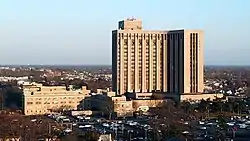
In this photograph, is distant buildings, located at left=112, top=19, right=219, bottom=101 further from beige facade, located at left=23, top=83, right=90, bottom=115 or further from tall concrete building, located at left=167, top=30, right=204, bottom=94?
beige facade, located at left=23, top=83, right=90, bottom=115

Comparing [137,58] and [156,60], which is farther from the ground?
[137,58]

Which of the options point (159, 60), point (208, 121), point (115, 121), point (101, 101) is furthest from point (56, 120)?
point (159, 60)

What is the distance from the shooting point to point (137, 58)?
141ft

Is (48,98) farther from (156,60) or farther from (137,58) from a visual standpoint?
(156,60)

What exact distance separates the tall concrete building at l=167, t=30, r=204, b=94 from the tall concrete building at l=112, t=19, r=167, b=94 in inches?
42.1

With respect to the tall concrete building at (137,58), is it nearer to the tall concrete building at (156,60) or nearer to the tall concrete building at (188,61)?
the tall concrete building at (156,60)

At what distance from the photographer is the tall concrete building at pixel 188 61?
42.5m

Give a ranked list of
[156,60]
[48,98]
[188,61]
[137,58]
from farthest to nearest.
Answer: [156,60], [137,58], [188,61], [48,98]

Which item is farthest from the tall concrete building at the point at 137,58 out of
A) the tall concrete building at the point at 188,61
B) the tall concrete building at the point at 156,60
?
the tall concrete building at the point at 188,61

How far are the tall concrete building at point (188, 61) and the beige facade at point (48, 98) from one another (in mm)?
7850

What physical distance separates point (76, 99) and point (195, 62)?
10184mm

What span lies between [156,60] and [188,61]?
275 centimetres

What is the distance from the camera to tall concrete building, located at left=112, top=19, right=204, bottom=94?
42531mm

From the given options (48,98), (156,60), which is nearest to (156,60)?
(156,60)
